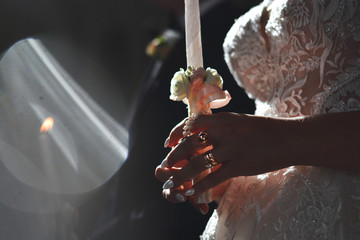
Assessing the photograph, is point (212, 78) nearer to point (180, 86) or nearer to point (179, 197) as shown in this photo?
point (180, 86)

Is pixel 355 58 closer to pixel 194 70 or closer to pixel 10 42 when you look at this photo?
pixel 194 70

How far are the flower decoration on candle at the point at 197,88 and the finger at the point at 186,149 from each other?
58 millimetres

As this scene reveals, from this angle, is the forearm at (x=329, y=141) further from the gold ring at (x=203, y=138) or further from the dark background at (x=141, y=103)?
the dark background at (x=141, y=103)

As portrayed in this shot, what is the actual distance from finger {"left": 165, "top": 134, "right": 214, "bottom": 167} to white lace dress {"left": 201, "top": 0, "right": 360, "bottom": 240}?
152 mm

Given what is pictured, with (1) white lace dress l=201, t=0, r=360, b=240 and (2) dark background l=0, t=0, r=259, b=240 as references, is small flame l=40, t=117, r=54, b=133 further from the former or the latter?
(1) white lace dress l=201, t=0, r=360, b=240

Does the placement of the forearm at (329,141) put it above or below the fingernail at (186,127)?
below

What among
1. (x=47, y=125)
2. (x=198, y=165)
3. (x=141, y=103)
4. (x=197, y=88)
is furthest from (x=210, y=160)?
(x=141, y=103)

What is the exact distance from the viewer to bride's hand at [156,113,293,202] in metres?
0.50

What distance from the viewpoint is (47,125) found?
3.03 feet

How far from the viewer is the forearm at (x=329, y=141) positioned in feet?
1.61

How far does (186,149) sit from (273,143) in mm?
130

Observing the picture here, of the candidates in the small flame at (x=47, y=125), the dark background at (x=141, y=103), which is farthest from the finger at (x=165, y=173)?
the dark background at (x=141, y=103)

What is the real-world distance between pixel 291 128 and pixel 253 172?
0.09 metres

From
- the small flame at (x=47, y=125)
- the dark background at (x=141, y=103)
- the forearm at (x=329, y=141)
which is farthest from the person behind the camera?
the dark background at (x=141, y=103)
